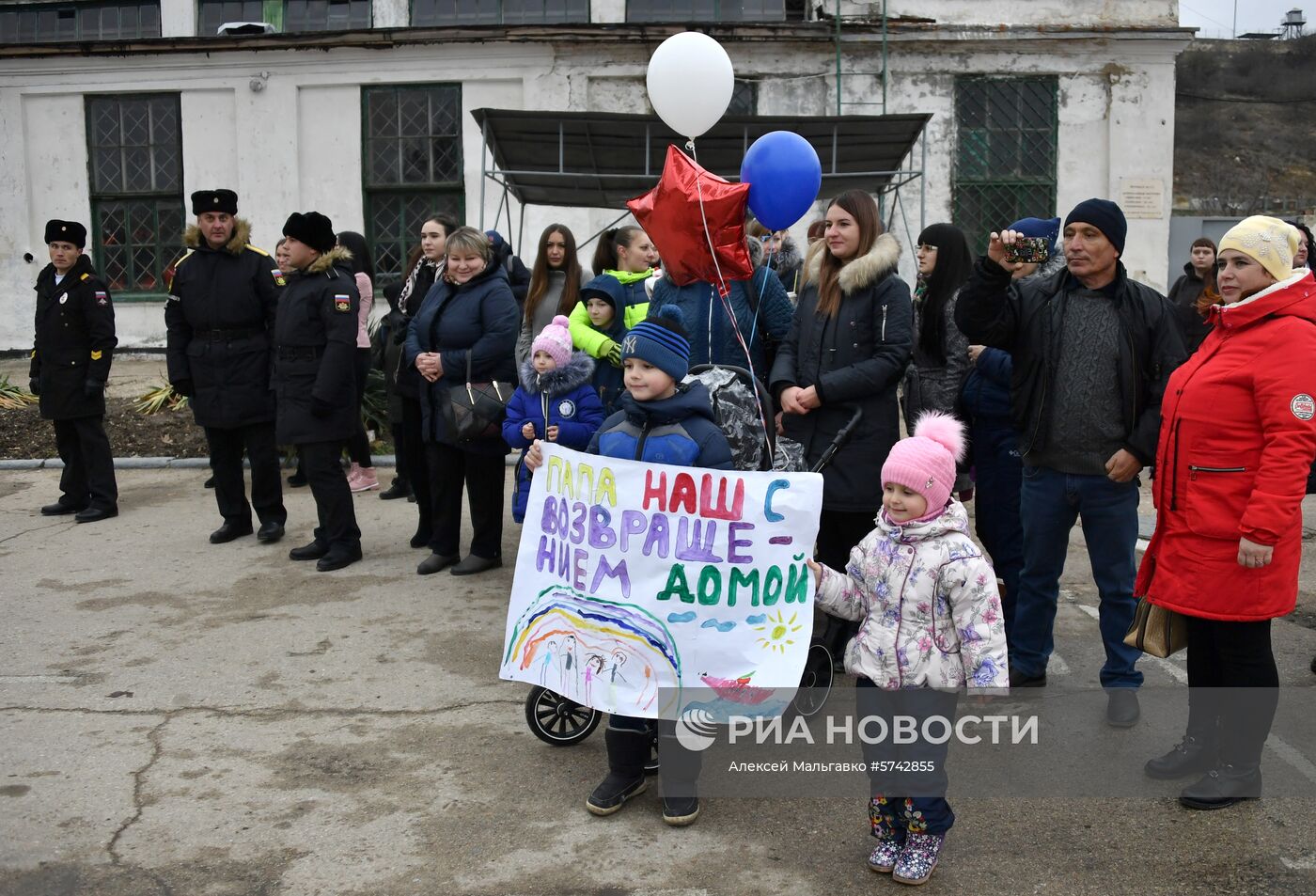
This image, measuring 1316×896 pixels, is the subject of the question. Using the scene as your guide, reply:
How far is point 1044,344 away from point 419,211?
11.9 meters

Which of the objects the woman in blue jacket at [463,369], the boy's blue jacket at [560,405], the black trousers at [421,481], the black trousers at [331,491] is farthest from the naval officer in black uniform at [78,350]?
the boy's blue jacket at [560,405]

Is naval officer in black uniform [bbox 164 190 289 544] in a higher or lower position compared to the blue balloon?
lower

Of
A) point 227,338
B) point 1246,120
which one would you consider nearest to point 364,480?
point 227,338

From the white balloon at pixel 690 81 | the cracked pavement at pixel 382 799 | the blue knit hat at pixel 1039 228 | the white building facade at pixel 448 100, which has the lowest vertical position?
the cracked pavement at pixel 382 799

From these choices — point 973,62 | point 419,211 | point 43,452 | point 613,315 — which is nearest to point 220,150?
point 419,211

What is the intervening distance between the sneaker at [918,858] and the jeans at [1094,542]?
154 cm

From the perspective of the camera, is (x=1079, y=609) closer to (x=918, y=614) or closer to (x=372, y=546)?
(x=918, y=614)

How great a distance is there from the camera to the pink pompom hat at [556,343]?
575 cm

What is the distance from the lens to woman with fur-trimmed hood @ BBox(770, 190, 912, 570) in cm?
500

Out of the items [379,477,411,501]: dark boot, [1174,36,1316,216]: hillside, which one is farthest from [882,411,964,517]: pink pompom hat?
[1174,36,1316,216]: hillside

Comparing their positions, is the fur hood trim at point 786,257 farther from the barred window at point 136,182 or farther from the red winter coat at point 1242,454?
the barred window at point 136,182

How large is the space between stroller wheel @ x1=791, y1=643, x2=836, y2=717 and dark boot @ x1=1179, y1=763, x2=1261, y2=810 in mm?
1330

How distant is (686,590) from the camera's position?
3.90 m

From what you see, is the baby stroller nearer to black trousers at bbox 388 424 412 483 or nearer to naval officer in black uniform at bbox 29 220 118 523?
black trousers at bbox 388 424 412 483
